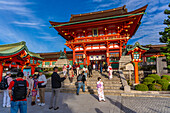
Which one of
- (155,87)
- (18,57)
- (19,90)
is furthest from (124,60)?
(19,90)

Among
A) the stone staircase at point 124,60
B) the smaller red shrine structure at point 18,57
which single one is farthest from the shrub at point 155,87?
the smaller red shrine structure at point 18,57

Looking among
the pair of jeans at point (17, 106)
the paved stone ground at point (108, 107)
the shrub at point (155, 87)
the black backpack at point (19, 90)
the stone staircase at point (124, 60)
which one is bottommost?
the paved stone ground at point (108, 107)

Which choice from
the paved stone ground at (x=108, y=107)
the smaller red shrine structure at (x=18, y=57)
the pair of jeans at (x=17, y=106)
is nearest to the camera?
the pair of jeans at (x=17, y=106)

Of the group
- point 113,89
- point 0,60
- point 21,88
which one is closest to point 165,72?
point 113,89

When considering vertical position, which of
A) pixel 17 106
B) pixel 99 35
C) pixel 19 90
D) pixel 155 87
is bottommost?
pixel 155 87

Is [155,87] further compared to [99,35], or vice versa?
[99,35]

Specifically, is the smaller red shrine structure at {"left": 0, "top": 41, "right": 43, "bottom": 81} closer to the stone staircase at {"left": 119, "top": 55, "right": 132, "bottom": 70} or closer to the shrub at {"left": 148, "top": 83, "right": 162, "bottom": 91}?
the stone staircase at {"left": 119, "top": 55, "right": 132, "bottom": 70}

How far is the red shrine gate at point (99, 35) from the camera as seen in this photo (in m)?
16.5

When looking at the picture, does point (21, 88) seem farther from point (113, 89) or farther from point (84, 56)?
point (84, 56)

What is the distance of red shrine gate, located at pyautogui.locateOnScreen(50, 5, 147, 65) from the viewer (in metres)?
16.5

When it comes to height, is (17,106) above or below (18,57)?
below

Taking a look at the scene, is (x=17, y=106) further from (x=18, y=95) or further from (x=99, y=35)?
(x=99, y=35)

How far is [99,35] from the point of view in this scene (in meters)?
18.8

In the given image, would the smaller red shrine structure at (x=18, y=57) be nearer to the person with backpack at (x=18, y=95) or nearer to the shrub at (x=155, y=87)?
the person with backpack at (x=18, y=95)
